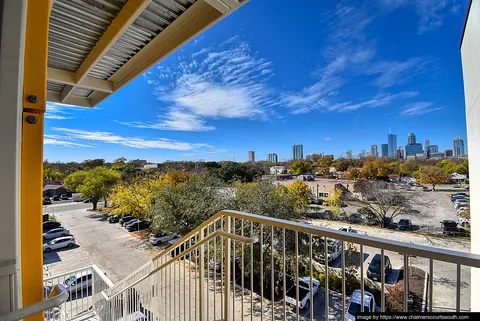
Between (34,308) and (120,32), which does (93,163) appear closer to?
(120,32)

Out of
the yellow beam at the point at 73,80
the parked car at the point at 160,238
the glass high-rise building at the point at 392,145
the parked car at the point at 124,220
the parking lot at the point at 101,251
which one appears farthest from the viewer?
the parked car at the point at 124,220

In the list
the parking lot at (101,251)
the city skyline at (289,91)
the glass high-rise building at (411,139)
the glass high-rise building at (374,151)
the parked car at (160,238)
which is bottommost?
the parking lot at (101,251)

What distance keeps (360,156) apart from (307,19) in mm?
9598

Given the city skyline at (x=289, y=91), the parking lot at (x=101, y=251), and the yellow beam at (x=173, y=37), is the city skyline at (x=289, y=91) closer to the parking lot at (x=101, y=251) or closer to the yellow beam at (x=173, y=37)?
the parking lot at (x=101, y=251)

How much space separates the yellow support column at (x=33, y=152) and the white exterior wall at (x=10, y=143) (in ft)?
0.11

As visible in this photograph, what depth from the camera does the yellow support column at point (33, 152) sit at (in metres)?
0.71

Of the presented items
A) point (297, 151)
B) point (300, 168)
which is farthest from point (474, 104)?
point (297, 151)

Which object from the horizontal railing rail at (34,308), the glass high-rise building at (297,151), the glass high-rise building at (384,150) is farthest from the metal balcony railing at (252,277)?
the glass high-rise building at (297,151)

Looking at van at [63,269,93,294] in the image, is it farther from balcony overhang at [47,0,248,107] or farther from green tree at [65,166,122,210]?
green tree at [65,166,122,210]

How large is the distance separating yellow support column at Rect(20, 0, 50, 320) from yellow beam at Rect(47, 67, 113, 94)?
192cm

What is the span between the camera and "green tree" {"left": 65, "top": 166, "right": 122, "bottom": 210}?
51.2 ft

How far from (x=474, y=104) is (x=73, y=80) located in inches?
192

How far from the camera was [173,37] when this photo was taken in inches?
71.3

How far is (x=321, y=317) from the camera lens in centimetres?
464
